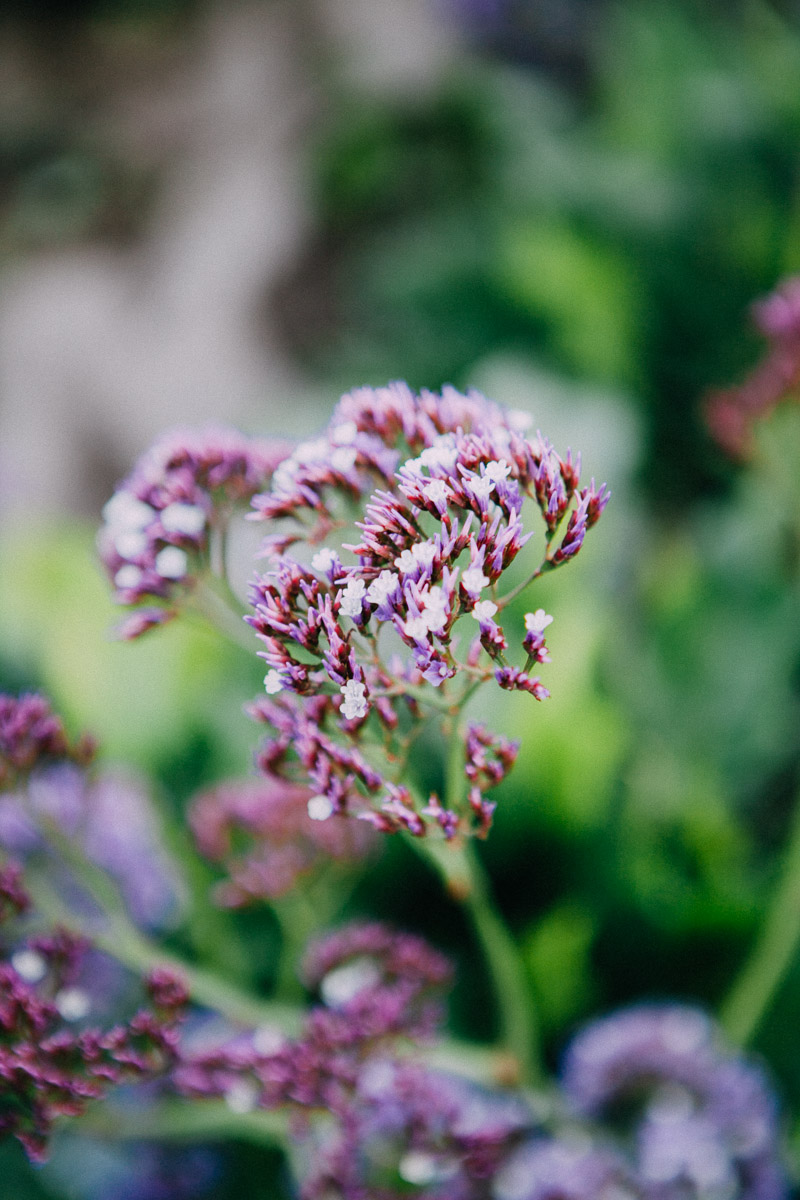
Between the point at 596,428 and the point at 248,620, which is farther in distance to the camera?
the point at 596,428

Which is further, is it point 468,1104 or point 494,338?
point 494,338

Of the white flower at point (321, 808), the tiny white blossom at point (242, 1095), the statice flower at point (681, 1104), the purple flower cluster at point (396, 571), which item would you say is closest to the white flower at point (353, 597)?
the purple flower cluster at point (396, 571)

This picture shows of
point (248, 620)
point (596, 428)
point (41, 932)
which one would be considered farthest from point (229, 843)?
point (596, 428)

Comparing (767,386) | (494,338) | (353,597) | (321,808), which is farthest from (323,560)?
(494,338)

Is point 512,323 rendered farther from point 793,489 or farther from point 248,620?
point 248,620

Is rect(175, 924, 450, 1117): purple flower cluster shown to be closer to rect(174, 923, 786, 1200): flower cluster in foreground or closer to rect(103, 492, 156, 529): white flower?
rect(174, 923, 786, 1200): flower cluster in foreground

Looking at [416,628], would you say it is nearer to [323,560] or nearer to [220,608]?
[323,560]

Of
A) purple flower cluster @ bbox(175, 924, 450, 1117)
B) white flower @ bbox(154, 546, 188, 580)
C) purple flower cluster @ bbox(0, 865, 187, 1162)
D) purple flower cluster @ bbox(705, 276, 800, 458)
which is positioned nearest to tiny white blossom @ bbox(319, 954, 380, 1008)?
purple flower cluster @ bbox(175, 924, 450, 1117)
